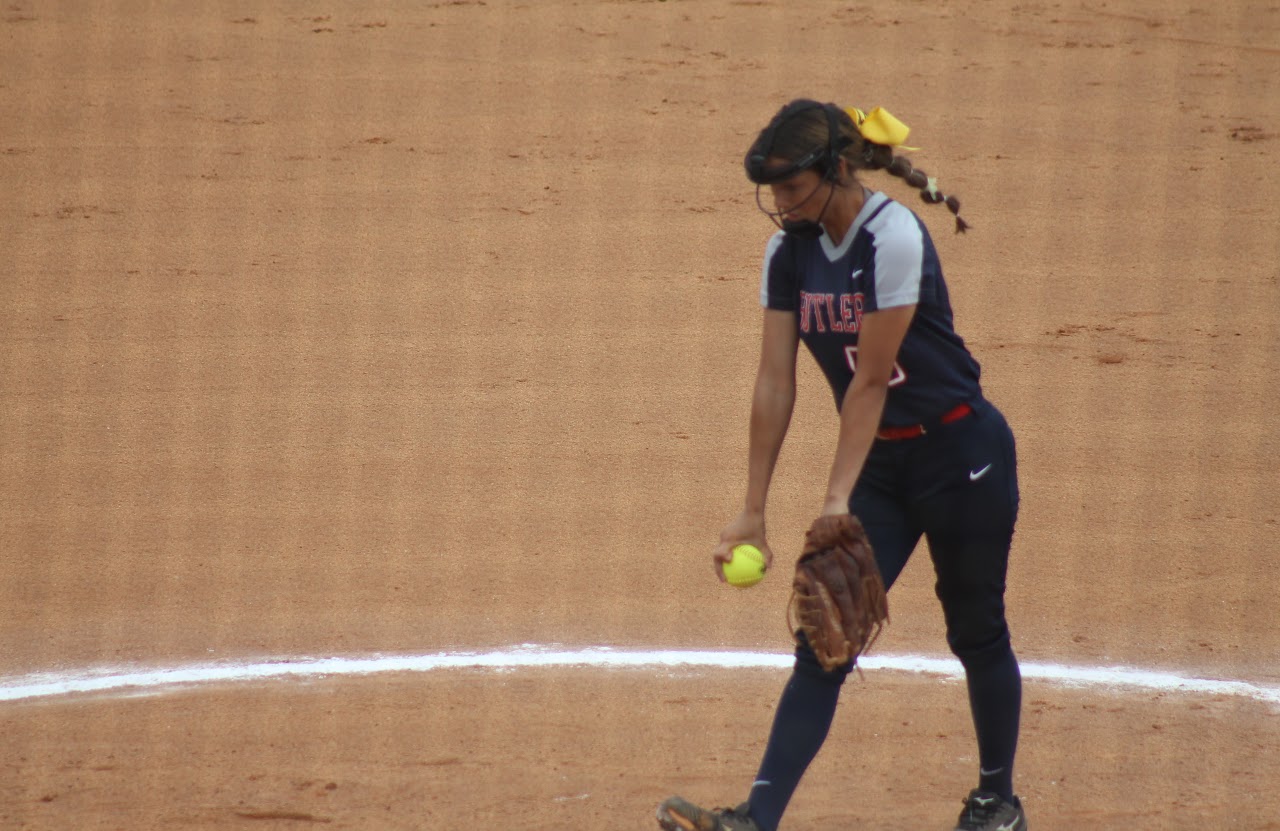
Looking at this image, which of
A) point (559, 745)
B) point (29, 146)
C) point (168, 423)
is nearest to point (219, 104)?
point (29, 146)

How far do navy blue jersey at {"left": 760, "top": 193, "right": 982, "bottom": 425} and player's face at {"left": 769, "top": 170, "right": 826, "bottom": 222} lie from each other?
0.08 m

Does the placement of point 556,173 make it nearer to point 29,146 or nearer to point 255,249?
point 255,249

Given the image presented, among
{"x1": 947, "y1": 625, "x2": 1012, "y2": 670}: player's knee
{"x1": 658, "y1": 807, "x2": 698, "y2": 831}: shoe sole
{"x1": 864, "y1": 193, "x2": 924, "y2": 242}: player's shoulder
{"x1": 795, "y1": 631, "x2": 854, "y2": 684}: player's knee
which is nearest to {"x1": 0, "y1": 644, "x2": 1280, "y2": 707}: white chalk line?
{"x1": 947, "y1": 625, "x2": 1012, "y2": 670}: player's knee

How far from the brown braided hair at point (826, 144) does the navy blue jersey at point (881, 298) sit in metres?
0.07

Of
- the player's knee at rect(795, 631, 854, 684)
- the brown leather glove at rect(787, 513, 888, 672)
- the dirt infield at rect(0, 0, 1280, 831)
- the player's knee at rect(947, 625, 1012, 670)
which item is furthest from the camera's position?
the dirt infield at rect(0, 0, 1280, 831)

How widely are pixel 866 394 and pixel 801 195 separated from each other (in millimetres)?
428

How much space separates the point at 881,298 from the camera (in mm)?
2834

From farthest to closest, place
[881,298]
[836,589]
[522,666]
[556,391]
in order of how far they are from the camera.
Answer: [556,391]
[522,666]
[836,589]
[881,298]

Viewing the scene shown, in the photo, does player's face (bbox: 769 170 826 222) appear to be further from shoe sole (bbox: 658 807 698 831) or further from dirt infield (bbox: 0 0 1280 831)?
dirt infield (bbox: 0 0 1280 831)

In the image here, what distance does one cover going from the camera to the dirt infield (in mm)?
3855

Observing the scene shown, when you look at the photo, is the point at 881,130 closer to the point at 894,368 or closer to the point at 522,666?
the point at 894,368

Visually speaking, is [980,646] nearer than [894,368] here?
No

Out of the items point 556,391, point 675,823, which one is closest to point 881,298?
point 675,823

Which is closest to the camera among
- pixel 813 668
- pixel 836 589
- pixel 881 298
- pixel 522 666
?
pixel 881 298
